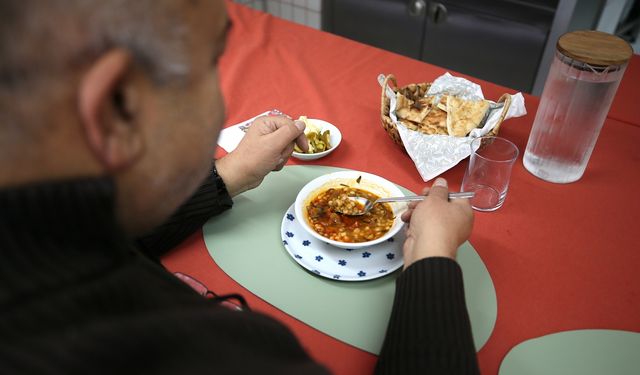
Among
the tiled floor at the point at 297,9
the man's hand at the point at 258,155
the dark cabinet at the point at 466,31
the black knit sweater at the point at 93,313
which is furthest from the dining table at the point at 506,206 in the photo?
the tiled floor at the point at 297,9

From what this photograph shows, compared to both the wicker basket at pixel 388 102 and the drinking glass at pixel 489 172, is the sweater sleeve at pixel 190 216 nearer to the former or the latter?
the wicker basket at pixel 388 102

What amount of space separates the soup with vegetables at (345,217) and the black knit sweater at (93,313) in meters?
0.40

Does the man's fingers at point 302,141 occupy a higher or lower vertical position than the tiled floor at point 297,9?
higher

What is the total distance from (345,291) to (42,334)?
52cm

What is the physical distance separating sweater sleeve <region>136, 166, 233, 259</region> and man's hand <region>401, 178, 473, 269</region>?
1.27 feet

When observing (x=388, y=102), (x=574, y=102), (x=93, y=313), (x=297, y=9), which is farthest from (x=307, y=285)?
(x=297, y=9)

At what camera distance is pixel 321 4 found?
303 cm

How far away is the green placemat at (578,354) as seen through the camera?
727mm

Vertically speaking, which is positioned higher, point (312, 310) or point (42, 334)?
point (42, 334)

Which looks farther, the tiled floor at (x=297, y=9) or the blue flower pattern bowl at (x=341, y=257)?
the tiled floor at (x=297, y=9)

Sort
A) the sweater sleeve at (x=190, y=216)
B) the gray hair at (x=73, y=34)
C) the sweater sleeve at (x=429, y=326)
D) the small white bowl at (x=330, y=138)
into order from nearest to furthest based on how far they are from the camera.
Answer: the gray hair at (x=73, y=34)
the sweater sleeve at (x=429, y=326)
the sweater sleeve at (x=190, y=216)
the small white bowl at (x=330, y=138)

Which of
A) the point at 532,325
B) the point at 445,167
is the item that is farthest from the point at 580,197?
the point at 532,325

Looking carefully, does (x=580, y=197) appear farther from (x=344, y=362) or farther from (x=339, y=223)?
(x=344, y=362)

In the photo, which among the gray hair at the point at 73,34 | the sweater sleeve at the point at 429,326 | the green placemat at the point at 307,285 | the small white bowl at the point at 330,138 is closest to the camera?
the gray hair at the point at 73,34
